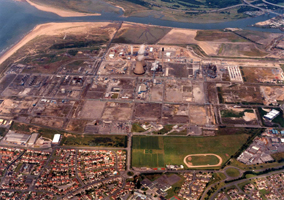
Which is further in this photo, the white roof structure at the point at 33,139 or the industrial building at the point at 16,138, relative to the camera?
the industrial building at the point at 16,138

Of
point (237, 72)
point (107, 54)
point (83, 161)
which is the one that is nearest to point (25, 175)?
point (83, 161)

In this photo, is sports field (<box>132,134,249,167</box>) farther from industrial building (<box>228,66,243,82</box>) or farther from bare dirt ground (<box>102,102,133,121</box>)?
industrial building (<box>228,66,243,82</box>)

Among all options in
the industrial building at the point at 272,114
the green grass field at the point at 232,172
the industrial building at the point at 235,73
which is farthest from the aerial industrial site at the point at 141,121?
the industrial building at the point at 235,73

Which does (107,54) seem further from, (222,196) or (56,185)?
(222,196)

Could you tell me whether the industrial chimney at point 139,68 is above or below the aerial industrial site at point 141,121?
above

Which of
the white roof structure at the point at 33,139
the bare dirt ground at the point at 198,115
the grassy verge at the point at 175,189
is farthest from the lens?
the bare dirt ground at the point at 198,115

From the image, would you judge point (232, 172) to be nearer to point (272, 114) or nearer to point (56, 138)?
point (272, 114)

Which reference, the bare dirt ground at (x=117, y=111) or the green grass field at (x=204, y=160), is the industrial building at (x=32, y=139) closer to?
the bare dirt ground at (x=117, y=111)

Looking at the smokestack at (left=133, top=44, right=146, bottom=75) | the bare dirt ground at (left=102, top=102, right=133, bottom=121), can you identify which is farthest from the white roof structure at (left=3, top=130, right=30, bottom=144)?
the smokestack at (left=133, top=44, right=146, bottom=75)
